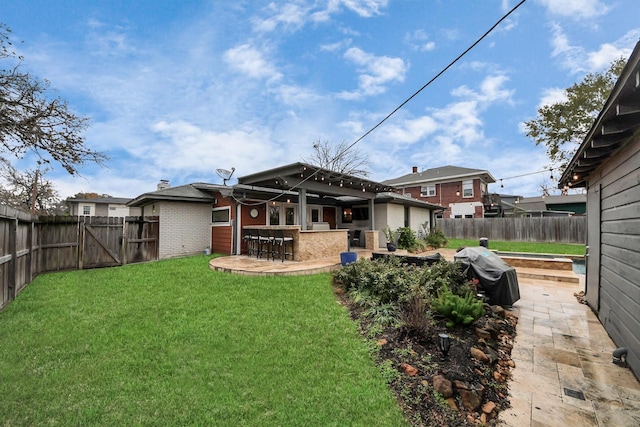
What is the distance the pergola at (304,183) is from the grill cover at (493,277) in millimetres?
4749

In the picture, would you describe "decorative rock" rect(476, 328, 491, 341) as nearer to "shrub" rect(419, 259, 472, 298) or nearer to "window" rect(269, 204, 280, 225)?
"shrub" rect(419, 259, 472, 298)

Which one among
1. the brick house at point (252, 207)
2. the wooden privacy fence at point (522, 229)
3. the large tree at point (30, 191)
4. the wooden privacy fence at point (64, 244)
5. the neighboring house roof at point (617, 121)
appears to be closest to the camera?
the neighboring house roof at point (617, 121)

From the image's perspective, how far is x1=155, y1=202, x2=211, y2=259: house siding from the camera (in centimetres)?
1035

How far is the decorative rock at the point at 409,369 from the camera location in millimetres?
2841

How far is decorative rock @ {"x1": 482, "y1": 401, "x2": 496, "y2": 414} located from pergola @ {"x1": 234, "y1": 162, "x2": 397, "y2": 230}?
21.4 ft

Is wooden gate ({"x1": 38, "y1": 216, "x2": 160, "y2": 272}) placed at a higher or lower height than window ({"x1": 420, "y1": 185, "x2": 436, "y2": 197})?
lower

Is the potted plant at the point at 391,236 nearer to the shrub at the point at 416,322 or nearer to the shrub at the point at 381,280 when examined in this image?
the shrub at the point at 381,280

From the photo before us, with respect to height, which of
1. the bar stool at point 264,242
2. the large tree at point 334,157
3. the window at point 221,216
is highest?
the large tree at point 334,157

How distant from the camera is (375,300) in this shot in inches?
191

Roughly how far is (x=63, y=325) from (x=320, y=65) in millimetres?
9519

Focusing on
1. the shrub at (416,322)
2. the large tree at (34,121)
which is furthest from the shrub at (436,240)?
the large tree at (34,121)

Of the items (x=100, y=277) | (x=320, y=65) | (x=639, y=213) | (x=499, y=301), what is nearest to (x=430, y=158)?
(x=320, y=65)

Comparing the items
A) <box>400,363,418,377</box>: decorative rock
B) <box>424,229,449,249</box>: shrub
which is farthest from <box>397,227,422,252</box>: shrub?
<box>400,363,418,377</box>: decorative rock

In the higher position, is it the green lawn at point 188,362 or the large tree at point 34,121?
the large tree at point 34,121
